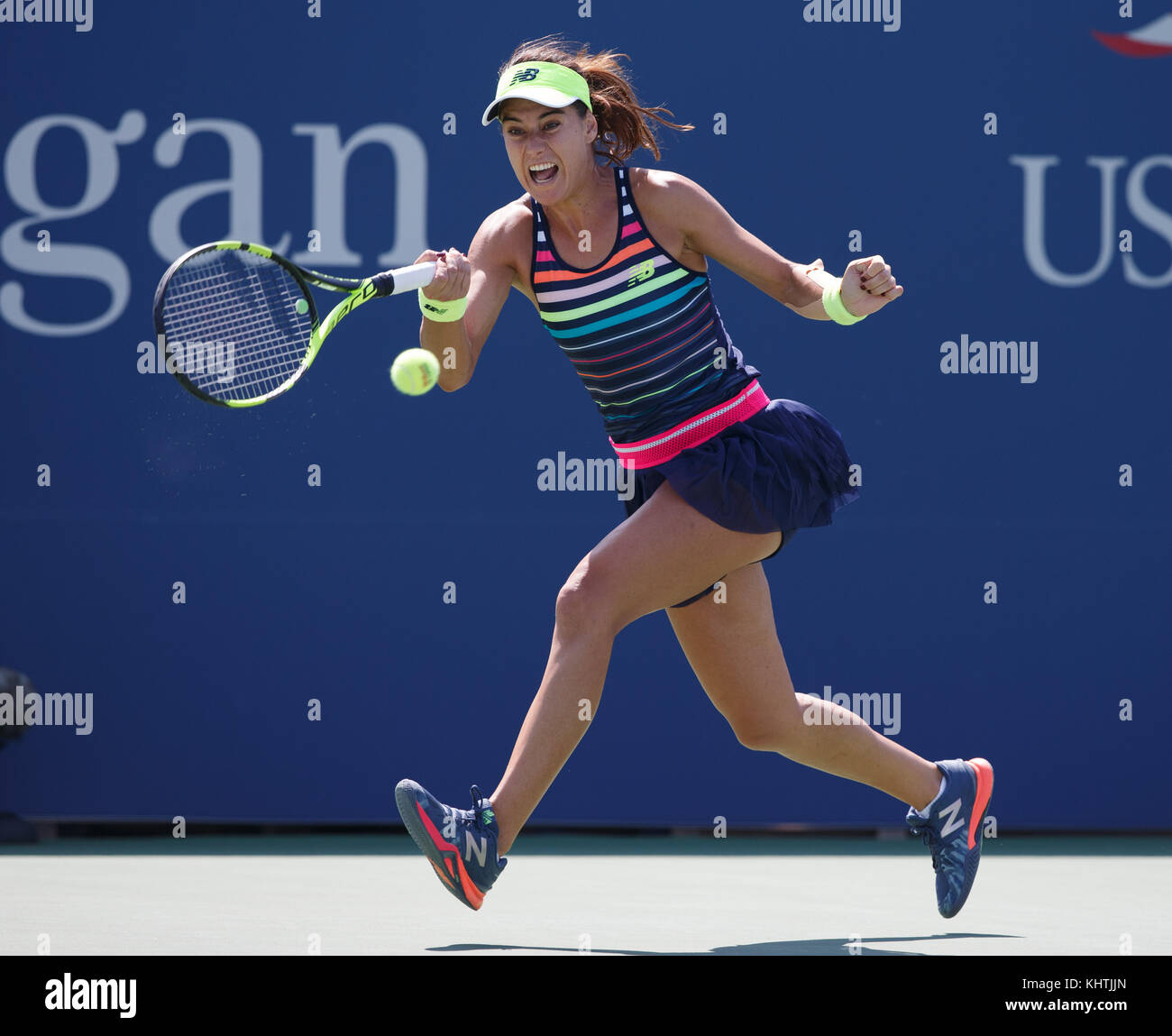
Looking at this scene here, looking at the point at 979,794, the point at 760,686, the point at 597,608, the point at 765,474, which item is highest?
the point at 765,474

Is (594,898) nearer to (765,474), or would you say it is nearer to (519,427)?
(765,474)

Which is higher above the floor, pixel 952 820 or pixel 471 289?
pixel 471 289

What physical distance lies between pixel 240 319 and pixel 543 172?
2.36 ft

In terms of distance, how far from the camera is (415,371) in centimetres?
305

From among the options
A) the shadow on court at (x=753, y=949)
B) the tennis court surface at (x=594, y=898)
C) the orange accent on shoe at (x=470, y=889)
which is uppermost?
the orange accent on shoe at (x=470, y=889)

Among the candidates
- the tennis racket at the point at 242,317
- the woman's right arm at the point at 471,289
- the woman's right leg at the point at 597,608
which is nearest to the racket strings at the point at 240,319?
the tennis racket at the point at 242,317

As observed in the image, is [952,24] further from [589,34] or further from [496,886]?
[496,886]

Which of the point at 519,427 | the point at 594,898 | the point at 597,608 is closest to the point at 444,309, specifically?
the point at 597,608

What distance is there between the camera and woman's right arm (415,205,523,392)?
3.39 meters

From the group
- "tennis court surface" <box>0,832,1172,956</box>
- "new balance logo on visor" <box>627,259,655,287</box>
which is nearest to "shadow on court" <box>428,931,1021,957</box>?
"tennis court surface" <box>0,832,1172,956</box>

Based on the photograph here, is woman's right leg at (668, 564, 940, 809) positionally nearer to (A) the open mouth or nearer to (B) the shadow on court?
(B) the shadow on court

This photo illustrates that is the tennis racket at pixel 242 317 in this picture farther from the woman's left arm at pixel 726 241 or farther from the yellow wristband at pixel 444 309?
the woman's left arm at pixel 726 241

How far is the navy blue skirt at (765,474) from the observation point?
344 cm

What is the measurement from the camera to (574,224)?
3.58 meters
